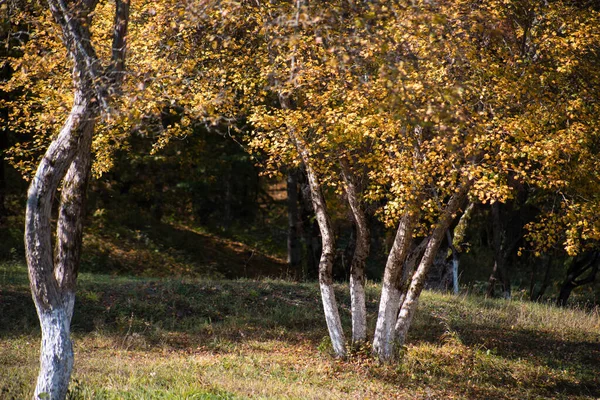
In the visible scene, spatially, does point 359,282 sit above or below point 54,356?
above

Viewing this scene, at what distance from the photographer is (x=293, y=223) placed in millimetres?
22484

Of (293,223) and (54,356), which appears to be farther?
(293,223)

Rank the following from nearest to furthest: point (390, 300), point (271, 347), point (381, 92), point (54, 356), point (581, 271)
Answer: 1. point (54, 356)
2. point (381, 92)
3. point (390, 300)
4. point (271, 347)
5. point (581, 271)

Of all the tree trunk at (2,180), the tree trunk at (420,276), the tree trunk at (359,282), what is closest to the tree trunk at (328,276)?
the tree trunk at (359,282)

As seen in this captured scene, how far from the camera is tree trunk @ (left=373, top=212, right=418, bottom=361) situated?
11258mm

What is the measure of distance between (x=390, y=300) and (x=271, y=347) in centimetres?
243

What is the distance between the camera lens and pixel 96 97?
7328 millimetres

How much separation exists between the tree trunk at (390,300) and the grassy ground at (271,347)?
0.97ft

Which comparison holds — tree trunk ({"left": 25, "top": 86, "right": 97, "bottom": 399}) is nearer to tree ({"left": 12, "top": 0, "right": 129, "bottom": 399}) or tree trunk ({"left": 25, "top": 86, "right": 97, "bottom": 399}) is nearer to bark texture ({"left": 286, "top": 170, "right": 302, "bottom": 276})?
tree ({"left": 12, "top": 0, "right": 129, "bottom": 399})

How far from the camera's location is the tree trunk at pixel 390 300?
11.3 meters

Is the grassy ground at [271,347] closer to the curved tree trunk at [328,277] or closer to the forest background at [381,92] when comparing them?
the curved tree trunk at [328,277]

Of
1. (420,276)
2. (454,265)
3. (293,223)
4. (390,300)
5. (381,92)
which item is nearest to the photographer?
(381,92)

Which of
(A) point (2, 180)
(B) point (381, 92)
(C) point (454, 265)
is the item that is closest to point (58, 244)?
(B) point (381, 92)

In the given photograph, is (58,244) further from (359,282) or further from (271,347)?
(271,347)
